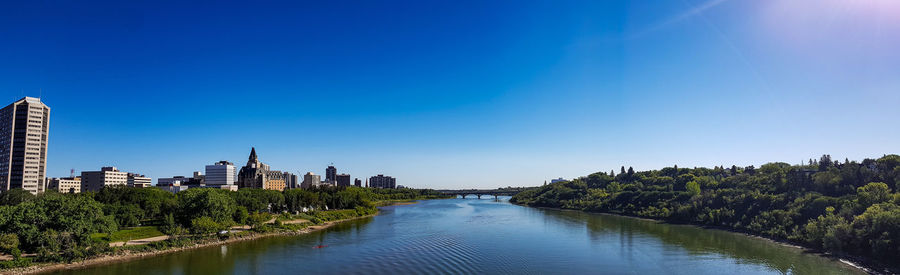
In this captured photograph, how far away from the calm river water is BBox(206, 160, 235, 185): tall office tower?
515 ft

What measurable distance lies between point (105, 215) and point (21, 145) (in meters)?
70.0

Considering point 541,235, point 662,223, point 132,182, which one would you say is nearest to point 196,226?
point 541,235

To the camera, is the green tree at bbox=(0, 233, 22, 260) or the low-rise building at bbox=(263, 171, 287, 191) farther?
the low-rise building at bbox=(263, 171, 287, 191)

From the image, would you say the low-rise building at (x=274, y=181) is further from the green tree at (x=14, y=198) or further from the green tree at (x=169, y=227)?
the green tree at (x=169, y=227)

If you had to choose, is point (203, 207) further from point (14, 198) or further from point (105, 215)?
point (14, 198)

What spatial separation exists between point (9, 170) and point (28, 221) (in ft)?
254

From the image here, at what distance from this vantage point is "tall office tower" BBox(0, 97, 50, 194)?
301 feet

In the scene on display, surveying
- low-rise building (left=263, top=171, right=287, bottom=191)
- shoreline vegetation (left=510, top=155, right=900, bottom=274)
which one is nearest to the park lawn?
shoreline vegetation (left=510, top=155, right=900, bottom=274)

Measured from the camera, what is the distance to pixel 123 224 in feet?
165

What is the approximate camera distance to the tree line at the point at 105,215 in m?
36.8

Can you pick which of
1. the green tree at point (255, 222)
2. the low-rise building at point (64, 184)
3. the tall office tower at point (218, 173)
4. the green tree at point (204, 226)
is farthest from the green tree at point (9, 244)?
the tall office tower at point (218, 173)

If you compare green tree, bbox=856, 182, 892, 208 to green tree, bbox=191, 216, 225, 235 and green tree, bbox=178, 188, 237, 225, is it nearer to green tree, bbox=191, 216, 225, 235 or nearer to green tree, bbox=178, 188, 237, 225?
green tree, bbox=191, 216, 225, 235

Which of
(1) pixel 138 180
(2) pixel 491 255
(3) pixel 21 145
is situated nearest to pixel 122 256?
(2) pixel 491 255

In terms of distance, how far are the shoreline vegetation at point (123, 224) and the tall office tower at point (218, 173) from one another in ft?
434
